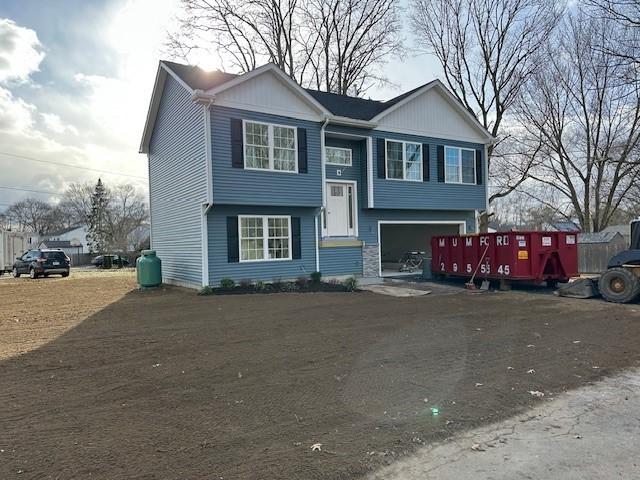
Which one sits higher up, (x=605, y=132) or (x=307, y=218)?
(x=605, y=132)

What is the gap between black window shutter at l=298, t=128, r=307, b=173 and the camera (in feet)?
48.4

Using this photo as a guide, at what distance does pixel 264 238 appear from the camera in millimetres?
14609

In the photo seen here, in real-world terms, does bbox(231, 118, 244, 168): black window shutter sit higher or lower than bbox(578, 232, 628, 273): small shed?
higher

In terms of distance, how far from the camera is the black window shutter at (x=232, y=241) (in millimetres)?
13898

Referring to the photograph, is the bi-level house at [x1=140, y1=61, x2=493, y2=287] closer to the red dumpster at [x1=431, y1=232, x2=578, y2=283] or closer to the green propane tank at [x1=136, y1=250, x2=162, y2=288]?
the green propane tank at [x1=136, y1=250, x2=162, y2=288]

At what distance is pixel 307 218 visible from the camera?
609 inches

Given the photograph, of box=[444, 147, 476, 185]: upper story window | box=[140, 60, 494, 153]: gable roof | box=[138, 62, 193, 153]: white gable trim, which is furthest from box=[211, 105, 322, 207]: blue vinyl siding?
box=[444, 147, 476, 185]: upper story window

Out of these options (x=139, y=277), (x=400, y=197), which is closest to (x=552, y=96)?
(x=400, y=197)

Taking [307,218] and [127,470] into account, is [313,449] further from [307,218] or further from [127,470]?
[307,218]

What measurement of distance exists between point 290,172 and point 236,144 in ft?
6.56

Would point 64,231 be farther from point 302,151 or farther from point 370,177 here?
point 370,177

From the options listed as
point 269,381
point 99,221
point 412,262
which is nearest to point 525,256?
point 412,262

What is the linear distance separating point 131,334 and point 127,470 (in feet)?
16.1

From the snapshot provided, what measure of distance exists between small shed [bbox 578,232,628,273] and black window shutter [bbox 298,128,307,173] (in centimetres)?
1553
